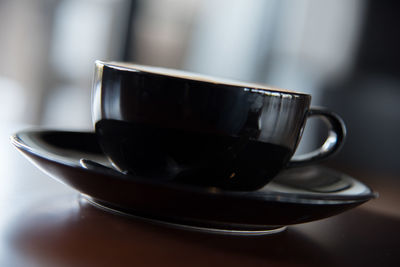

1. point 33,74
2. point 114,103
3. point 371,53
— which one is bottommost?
point 33,74

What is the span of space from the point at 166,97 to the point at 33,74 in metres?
2.53

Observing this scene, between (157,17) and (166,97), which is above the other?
(157,17)

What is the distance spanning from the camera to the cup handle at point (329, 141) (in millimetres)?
414

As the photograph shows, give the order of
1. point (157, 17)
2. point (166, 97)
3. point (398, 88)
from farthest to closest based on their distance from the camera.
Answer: point (157, 17), point (398, 88), point (166, 97)

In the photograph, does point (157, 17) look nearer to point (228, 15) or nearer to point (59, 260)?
point (228, 15)

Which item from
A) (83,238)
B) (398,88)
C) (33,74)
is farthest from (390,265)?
(33,74)

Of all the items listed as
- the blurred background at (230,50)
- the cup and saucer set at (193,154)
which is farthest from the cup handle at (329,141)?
the blurred background at (230,50)

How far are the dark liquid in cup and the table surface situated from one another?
0.14ft

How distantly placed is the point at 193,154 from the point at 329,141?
0.14 m

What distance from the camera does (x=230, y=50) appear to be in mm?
2295

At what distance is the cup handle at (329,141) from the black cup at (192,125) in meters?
0.06

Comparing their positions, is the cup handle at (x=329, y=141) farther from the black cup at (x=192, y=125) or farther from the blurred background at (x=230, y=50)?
the blurred background at (x=230, y=50)

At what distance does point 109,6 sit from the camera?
250cm

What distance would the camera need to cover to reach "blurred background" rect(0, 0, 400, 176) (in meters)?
2.15
